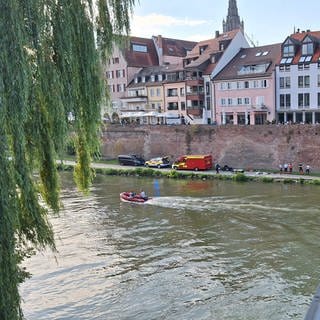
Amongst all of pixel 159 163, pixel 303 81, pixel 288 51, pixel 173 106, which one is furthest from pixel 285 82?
→ pixel 173 106

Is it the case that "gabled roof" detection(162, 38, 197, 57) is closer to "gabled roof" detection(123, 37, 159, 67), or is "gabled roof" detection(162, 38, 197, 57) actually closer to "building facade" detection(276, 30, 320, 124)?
"gabled roof" detection(123, 37, 159, 67)

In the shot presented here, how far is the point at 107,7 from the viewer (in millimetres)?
9320

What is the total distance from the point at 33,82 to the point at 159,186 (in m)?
28.5

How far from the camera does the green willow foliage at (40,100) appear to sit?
6812 millimetres

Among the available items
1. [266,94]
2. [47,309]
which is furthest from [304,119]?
[47,309]

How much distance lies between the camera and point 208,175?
1486 inches

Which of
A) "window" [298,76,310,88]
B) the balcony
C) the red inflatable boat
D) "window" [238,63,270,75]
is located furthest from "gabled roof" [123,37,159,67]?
the red inflatable boat

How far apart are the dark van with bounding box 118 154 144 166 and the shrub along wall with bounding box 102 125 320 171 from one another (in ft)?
7.15

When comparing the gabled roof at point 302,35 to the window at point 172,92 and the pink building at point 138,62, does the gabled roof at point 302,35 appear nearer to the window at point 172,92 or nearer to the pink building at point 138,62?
the window at point 172,92

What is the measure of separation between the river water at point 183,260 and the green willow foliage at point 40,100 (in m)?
2.65

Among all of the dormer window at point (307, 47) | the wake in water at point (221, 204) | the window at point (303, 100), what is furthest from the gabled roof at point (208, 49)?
the wake in water at point (221, 204)

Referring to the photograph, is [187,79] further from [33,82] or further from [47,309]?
[33,82]

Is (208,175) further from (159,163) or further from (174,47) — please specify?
(174,47)

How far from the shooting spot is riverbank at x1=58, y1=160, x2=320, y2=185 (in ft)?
111
